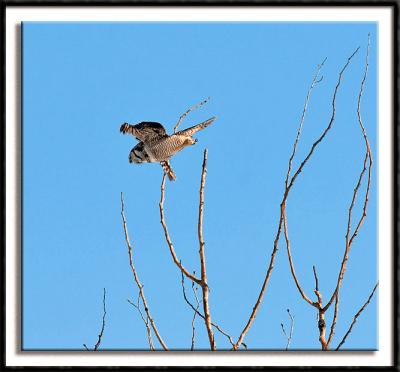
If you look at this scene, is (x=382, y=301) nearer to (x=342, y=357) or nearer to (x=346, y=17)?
(x=342, y=357)

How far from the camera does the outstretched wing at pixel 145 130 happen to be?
333 cm

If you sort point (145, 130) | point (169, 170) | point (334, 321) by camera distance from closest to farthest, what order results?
1. point (334, 321)
2. point (145, 130)
3. point (169, 170)

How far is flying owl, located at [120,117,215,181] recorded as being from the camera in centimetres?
333

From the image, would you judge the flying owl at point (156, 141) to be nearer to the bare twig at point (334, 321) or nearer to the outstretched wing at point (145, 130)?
the outstretched wing at point (145, 130)

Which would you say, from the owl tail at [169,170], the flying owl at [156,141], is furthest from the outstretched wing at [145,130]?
the owl tail at [169,170]

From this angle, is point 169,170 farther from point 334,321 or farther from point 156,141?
point 334,321

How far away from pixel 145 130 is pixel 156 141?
0.24ft

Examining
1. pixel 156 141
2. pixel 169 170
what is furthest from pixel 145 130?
pixel 169 170

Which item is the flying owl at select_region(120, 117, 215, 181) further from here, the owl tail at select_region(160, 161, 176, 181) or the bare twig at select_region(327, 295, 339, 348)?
the bare twig at select_region(327, 295, 339, 348)

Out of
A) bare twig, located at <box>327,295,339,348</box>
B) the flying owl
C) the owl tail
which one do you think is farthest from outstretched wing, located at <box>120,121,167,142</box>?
bare twig, located at <box>327,295,339,348</box>

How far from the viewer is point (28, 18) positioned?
3.15 m

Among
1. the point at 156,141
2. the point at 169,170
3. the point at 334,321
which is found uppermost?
the point at 156,141

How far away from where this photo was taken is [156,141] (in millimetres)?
3363

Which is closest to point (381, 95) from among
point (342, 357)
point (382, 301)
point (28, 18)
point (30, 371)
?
point (382, 301)
